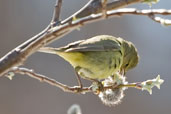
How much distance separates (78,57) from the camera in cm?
293

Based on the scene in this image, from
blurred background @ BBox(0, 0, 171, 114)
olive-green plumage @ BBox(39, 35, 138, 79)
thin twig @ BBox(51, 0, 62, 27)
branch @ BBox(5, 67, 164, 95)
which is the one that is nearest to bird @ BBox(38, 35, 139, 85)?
olive-green plumage @ BBox(39, 35, 138, 79)

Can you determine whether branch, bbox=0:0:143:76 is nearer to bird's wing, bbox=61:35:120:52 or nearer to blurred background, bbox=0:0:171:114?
bird's wing, bbox=61:35:120:52

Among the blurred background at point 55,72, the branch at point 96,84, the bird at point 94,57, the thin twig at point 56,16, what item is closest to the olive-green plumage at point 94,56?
the bird at point 94,57

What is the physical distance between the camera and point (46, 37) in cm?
142

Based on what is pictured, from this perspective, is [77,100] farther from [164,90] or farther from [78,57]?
[78,57]

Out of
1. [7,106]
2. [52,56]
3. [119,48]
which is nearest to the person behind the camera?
[119,48]

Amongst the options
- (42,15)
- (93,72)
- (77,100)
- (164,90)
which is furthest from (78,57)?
(42,15)

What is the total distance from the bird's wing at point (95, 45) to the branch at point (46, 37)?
1.06 m

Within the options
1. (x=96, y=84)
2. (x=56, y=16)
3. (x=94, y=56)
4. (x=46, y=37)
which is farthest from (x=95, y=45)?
(x=46, y=37)

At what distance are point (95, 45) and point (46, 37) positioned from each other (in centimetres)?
162

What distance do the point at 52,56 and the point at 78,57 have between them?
5.80 metres

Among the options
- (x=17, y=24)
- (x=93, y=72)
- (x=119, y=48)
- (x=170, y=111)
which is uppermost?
(x=17, y=24)

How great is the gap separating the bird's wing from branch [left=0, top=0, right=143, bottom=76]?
3.48 ft

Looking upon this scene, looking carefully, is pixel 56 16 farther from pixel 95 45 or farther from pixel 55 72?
pixel 55 72
